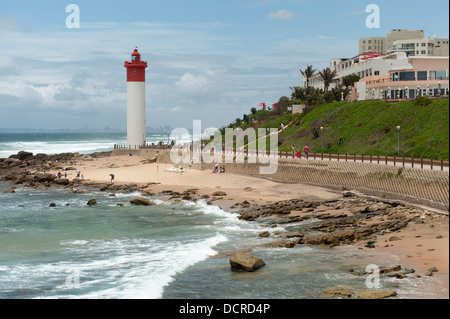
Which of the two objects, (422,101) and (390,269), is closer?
(390,269)

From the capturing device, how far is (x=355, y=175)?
35.3 meters

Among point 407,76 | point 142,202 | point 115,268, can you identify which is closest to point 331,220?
point 115,268

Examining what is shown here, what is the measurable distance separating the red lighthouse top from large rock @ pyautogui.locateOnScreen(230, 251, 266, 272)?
52.7 meters

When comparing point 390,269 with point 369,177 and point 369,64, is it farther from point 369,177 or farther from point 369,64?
point 369,64

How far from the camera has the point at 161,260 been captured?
19906mm

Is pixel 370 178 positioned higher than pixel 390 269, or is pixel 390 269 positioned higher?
pixel 370 178

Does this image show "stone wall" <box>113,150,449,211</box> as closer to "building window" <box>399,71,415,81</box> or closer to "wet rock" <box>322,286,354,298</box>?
"wet rock" <box>322,286,354,298</box>

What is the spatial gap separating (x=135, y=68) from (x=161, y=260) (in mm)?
50766

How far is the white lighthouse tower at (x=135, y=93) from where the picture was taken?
67.3 meters

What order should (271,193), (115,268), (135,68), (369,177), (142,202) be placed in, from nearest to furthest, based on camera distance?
(115,268) → (369,177) → (142,202) → (271,193) → (135,68)

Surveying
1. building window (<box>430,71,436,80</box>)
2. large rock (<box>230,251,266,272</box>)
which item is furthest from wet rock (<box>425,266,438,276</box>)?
building window (<box>430,71,436,80</box>)

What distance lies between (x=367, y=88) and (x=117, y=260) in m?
52.0

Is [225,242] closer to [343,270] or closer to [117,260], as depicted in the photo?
[117,260]

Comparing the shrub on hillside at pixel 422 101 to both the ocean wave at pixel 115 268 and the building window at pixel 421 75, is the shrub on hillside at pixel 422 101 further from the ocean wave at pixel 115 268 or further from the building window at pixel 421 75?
the ocean wave at pixel 115 268
